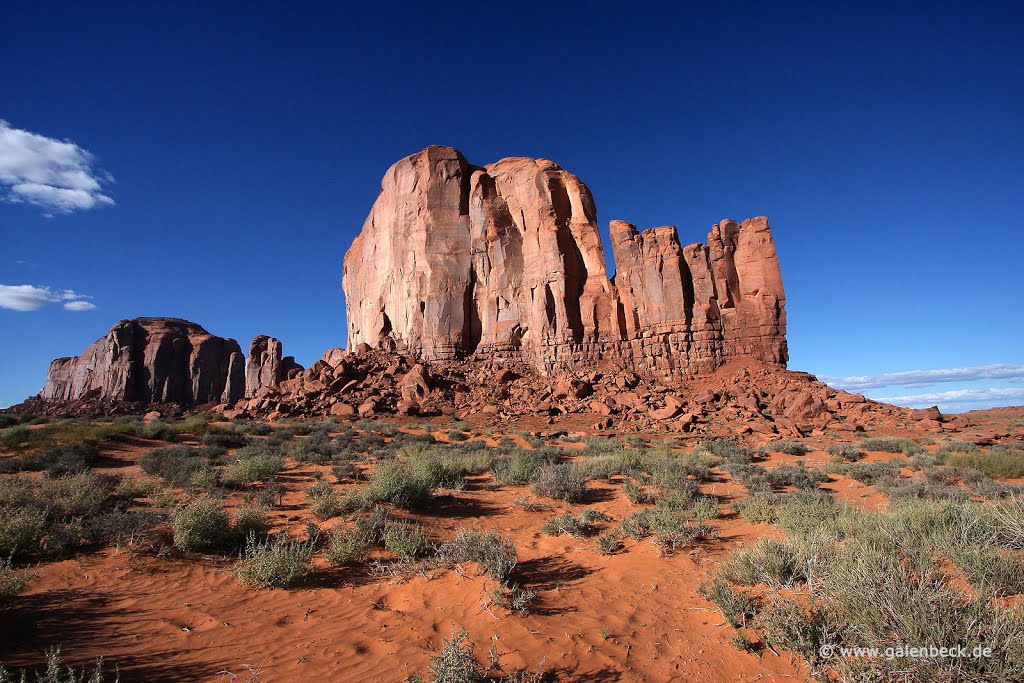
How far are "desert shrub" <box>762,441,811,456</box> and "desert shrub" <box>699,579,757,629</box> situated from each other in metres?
14.0

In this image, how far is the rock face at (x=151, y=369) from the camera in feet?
187

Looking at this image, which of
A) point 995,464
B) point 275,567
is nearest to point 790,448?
point 995,464

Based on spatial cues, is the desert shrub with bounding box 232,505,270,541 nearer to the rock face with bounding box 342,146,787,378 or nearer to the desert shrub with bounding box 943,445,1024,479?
the desert shrub with bounding box 943,445,1024,479

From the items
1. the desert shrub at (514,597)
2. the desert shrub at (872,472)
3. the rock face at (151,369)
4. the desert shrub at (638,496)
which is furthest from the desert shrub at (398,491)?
the rock face at (151,369)

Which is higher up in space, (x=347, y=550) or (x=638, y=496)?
(x=347, y=550)

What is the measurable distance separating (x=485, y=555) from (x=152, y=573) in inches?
162

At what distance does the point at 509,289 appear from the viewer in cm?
3775

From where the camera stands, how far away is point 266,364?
2009 inches

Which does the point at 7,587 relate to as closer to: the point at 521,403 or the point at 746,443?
the point at 746,443

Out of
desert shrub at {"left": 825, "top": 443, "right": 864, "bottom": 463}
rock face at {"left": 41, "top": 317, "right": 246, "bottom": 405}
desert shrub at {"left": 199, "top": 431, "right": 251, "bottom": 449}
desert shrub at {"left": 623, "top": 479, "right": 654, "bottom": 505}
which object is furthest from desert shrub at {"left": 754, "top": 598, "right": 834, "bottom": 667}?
rock face at {"left": 41, "top": 317, "right": 246, "bottom": 405}

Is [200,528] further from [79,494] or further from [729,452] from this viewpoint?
[729,452]

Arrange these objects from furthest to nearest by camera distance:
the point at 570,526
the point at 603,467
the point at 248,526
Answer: the point at 603,467
the point at 570,526
the point at 248,526

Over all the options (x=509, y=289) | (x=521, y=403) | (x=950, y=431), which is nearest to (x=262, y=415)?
(x=521, y=403)

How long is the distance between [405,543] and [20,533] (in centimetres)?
481
